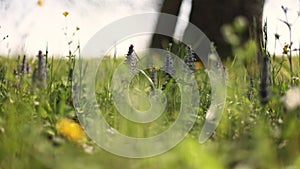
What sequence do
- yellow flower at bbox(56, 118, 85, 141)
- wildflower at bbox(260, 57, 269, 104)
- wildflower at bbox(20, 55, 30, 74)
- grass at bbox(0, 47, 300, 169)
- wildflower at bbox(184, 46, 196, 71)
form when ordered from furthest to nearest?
wildflower at bbox(184, 46, 196, 71), wildflower at bbox(20, 55, 30, 74), wildflower at bbox(260, 57, 269, 104), yellow flower at bbox(56, 118, 85, 141), grass at bbox(0, 47, 300, 169)

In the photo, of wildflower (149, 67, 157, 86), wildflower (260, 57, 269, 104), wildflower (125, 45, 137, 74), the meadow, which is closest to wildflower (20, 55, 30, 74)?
the meadow

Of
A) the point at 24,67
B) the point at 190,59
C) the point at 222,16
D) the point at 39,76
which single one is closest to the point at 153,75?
the point at 190,59

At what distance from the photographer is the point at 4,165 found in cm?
158

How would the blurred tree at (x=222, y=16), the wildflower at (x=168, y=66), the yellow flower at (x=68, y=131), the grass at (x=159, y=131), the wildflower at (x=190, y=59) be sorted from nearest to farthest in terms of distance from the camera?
1. the grass at (x=159, y=131)
2. the yellow flower at (x=68, y=131)
3. the wildflower at (x=168, y=66)
4. the wildflower at (x=190, y=59)
5. the blurred tree at (x=222, y=16)

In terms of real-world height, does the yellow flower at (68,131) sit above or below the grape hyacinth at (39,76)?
below

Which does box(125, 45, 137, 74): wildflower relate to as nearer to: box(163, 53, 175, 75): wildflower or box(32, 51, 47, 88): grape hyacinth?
box(163, 53, 175, 75): wildflower

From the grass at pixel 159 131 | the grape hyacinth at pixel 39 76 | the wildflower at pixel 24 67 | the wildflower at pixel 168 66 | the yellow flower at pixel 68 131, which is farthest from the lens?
the wildflower at pixel 168 66

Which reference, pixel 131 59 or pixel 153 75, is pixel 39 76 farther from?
pixel 153 75

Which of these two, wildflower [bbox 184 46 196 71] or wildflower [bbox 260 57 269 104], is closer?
wildflower [bbox 260 57 269 104]

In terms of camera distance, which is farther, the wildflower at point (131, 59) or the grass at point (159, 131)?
the wildflower at point (131, 59)

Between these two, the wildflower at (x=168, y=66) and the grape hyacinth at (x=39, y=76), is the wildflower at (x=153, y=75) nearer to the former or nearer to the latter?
the wildflower at (x=168, y=66)

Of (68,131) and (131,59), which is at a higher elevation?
(131,59)

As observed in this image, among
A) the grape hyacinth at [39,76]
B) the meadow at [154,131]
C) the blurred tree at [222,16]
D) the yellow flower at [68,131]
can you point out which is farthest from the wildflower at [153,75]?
the blurred tree at [222,16]

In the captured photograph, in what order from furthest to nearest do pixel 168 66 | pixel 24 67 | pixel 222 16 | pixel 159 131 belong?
A: pixel 222 16 < pixel 168 66 < pixel 24 67 < pixel 159 131
